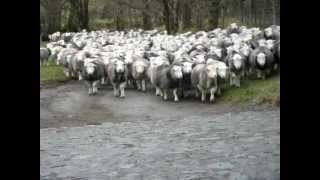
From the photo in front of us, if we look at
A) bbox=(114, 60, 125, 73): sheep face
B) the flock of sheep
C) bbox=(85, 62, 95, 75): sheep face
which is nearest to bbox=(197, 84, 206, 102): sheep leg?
the flock of sheep

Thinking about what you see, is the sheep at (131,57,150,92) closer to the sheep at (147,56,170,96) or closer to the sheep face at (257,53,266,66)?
the sheep at (147,56,170,96)

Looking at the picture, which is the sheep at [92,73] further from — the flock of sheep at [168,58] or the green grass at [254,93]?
the green grass at [254,93]

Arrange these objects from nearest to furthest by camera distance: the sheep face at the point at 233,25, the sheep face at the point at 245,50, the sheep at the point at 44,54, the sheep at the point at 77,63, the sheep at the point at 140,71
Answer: the sheep at the point at 44,54
the sheep at the point at 77,63
the sheep face at the point at 233,25
the sheep at the point at 140,71
the sheep face at the point at 245,50

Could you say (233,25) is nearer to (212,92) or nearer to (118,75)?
(212,92)

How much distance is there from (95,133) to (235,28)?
121cm

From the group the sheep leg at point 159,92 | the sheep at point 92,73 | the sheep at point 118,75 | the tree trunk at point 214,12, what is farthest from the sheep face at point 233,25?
the sheep at point 92,73

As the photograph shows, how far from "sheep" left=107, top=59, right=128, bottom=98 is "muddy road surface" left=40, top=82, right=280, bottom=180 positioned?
72mm

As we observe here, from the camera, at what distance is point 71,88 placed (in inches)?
125

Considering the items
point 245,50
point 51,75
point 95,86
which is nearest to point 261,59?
point 245,50

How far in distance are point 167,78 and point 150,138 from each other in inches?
26.9

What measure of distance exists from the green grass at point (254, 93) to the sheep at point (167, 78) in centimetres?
34

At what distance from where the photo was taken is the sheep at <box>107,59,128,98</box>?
3289 millimetres

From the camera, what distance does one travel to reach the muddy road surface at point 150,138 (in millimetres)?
2791
